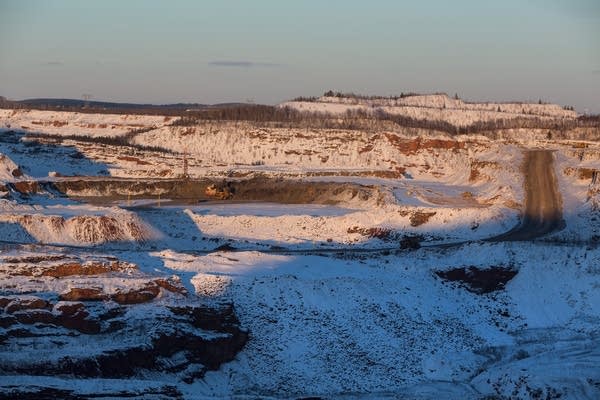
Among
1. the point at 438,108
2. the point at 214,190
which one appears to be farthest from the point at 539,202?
the point at 438,108

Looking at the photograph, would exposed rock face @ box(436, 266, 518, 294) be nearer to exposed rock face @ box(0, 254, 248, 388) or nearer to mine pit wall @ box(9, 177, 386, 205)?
exposed rock face @ box(0, 254, 248, 388)

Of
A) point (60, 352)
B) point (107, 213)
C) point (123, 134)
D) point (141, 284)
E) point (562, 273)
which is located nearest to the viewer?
point (60, 352)

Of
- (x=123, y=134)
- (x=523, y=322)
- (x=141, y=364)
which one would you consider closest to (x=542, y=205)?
(x=523, y=322)

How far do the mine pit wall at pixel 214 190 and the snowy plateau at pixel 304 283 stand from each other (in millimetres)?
167

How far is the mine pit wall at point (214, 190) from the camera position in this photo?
193 feet

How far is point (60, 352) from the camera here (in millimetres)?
26953

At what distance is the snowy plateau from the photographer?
28266 millimetres

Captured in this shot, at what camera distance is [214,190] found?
199 ft

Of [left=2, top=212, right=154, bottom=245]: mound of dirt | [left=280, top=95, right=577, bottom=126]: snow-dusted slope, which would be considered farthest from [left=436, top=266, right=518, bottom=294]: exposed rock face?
[left=280, top=95, right=577, bottom=126]: snow-dusted slope

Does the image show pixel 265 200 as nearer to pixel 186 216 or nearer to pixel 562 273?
pixel 186 216

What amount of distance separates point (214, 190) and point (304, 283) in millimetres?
26889

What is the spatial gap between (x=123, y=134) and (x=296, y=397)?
258ft

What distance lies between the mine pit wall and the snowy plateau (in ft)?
0.55

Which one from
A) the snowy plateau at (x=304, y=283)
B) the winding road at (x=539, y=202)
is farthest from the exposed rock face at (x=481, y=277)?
the winding road at (x=539, y=202)
